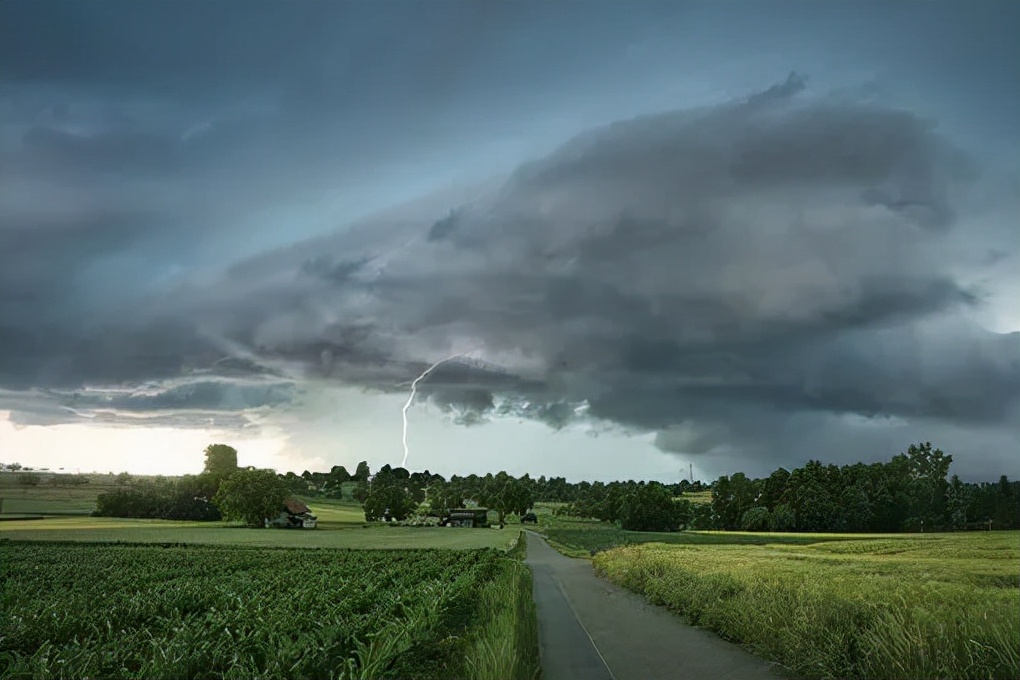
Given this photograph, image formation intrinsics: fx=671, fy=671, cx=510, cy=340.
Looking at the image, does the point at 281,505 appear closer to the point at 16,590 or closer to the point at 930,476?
the point at 16,590

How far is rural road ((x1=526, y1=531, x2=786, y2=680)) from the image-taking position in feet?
47.1

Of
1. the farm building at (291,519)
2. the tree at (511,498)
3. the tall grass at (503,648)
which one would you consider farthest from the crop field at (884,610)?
the tree at (511,498)

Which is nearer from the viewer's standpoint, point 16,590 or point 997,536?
point 997,536

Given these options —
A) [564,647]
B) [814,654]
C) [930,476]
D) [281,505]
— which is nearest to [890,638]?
[814,654]

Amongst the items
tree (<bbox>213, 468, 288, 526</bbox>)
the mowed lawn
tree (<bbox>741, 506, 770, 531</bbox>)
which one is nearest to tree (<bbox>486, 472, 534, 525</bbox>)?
tree (<bbox>213, 468, 288, 526</bbox>)

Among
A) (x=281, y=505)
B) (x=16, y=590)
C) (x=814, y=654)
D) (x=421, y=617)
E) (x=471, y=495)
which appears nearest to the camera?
(x=814, y=654)

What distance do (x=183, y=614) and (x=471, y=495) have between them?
578ft

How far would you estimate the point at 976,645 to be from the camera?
8.87m

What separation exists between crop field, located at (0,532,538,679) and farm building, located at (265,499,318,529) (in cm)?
7516

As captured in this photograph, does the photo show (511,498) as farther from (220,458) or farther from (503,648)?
(503,648)

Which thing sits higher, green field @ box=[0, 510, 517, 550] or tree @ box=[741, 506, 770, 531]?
tree @ box=[741, 506, 770, 531]

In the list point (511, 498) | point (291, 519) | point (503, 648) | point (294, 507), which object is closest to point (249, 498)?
point (291, 519)

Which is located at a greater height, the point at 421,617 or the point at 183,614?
the point at 421,617

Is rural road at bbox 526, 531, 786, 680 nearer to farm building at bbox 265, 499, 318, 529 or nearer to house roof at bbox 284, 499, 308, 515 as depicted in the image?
farm building at bbox 265, 499, 318, 529
